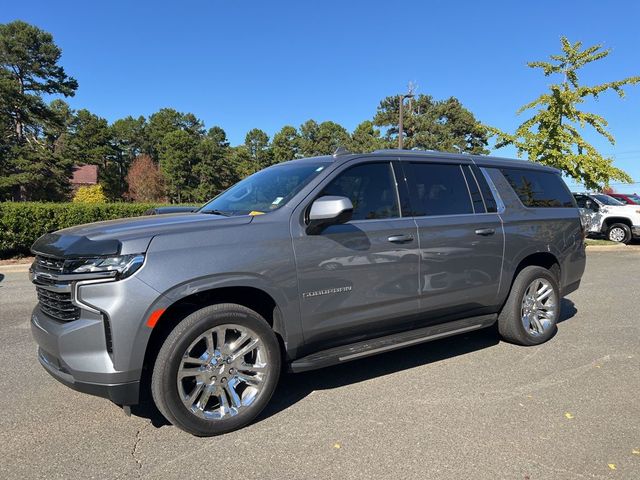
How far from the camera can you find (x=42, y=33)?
36125 mm

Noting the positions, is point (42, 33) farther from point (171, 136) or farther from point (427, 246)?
point (427, 246)

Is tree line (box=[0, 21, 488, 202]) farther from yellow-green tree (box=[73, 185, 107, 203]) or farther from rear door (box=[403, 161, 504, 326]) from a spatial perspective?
rear door (box=[403, 161, 504, 326])

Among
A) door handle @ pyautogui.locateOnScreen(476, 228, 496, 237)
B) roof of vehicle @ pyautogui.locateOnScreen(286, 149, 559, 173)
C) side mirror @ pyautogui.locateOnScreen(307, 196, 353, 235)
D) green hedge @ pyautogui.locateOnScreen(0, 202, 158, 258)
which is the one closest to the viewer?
side mirror @ pyautogui.locateOnScreen(307, 196, 353, 235)

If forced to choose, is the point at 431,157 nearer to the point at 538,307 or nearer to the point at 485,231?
the point at 485,231

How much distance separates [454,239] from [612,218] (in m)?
15.6

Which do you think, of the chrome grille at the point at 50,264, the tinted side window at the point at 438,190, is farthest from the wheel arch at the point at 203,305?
the tinted side window at the point at 438,190

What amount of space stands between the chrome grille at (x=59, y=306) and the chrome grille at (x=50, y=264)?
14 cm

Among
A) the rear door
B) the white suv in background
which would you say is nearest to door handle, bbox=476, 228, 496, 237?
the rear door

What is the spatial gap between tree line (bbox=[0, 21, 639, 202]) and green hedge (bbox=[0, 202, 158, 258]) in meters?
14.1

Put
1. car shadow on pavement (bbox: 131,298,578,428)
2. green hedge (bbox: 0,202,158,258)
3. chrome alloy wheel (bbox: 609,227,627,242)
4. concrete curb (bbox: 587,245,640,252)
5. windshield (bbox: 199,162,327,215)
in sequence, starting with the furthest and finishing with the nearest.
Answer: chrome alloy wheel (bbox: 609,227,627,242), concrete curb (bbox: 587,245,640,252), green hedge (bbox: 0,202,158,258), windshield (bbox: 199,162,327,215), car shadow on pavement (bbox: 131,298,578,428)

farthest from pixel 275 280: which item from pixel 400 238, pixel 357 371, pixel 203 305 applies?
pixel 357 371

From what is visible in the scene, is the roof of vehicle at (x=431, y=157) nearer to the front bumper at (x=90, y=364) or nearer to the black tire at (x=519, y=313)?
the black tire at (x=519, y=313)

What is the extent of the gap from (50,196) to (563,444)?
40189 millimetres

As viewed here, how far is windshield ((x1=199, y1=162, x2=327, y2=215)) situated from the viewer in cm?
367
